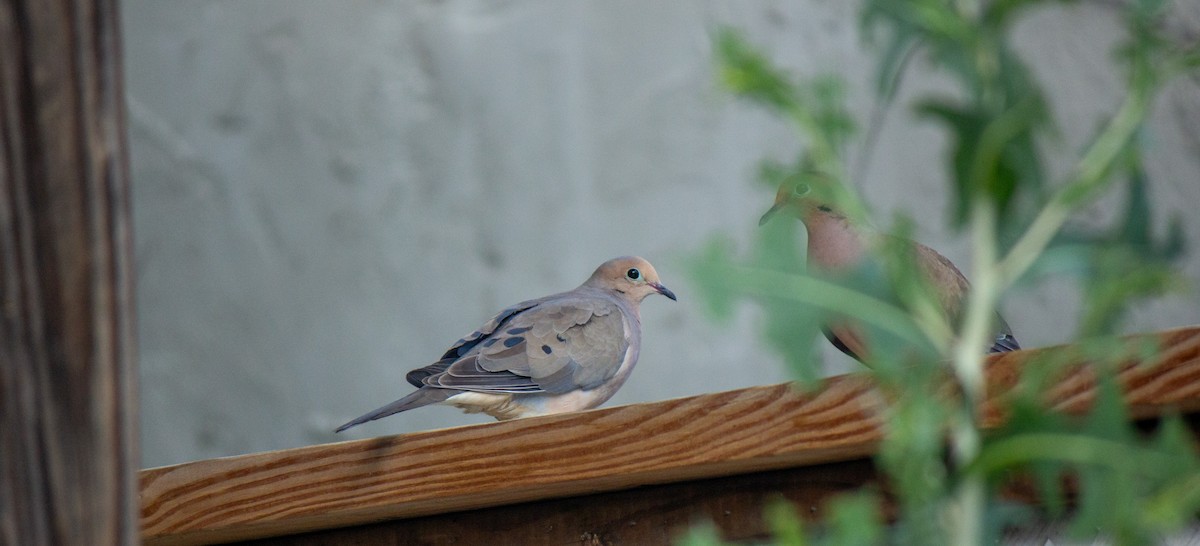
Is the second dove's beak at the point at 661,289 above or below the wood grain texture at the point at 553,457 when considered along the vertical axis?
above

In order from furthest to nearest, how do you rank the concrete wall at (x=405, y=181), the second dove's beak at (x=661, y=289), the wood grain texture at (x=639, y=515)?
the concrete wall at (x=405, y=181)
the second dove's beak at (x=661, y=289)
the wood grain texture at (x=639, y=515)

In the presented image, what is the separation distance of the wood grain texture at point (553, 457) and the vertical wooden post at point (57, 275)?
0.37 m

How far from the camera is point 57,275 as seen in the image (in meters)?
0.31

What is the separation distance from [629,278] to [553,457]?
3.09 ft

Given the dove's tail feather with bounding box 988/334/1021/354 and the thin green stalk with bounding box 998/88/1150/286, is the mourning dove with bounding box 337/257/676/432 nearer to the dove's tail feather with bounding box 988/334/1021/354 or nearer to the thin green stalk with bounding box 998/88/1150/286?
the dove's tail feather with bounding box 988/334/1021/354

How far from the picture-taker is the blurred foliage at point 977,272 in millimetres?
276

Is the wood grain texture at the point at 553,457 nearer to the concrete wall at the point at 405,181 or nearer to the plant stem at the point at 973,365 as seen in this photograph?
the plant stem at the point at 973,365

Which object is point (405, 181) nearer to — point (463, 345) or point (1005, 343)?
point (463, 345)

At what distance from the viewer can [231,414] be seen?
2818 mm

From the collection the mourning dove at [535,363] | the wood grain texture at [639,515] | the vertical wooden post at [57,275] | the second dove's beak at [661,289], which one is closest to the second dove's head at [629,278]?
the second dove's beak at [661,289]

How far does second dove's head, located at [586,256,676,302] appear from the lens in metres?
1.60

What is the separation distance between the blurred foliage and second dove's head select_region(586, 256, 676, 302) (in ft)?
4.24

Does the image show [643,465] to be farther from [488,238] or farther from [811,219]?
A: [488,238]

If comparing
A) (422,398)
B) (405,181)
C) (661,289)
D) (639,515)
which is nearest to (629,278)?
(661,289)
